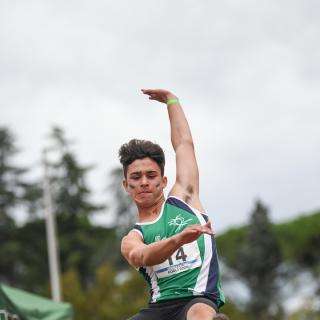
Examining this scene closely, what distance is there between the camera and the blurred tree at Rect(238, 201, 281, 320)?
46.9 m

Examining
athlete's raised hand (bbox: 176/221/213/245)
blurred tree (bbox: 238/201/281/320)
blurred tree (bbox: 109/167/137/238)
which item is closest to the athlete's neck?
athlete's raised hand (bbox: 176/221/213/245)

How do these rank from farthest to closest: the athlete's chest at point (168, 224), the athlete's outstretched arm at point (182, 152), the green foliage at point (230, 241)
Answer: the green foliage at point (230, 241)
the athlete's outstretched arm at point (182, 152)
the athlete's chest at point (168, 224)

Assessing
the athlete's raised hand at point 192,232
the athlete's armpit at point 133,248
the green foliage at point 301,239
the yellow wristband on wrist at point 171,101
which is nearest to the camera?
the athlete's raised hand at point 192,232

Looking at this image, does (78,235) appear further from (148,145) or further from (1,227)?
(148,145)

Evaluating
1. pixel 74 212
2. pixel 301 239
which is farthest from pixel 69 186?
pixel 301 239

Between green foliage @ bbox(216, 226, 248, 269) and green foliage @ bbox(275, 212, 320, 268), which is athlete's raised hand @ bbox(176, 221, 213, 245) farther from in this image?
green foliage @ bbox(216, 226, 248, 269)

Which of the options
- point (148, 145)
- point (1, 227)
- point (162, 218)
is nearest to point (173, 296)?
point (162, 218)

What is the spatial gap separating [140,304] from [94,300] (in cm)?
238

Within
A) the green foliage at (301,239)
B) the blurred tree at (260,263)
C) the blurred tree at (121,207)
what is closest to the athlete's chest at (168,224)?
the blurred tree at (260,263)

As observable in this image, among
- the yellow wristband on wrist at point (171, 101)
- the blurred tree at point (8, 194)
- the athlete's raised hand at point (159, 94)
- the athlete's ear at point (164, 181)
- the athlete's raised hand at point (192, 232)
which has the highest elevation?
the blurred tree at point (8, 194)

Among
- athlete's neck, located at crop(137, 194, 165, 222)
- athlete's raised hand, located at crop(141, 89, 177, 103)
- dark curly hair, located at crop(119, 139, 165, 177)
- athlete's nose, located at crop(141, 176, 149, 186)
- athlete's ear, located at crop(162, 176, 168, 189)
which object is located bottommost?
athlete's neck, located at crop(137, 194, 165, 222)

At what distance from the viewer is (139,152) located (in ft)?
22.8

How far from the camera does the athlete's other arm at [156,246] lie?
19.4 ft

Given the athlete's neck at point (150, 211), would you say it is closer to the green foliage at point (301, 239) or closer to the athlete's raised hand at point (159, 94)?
the athlete's raised hand at point (159, 94)
